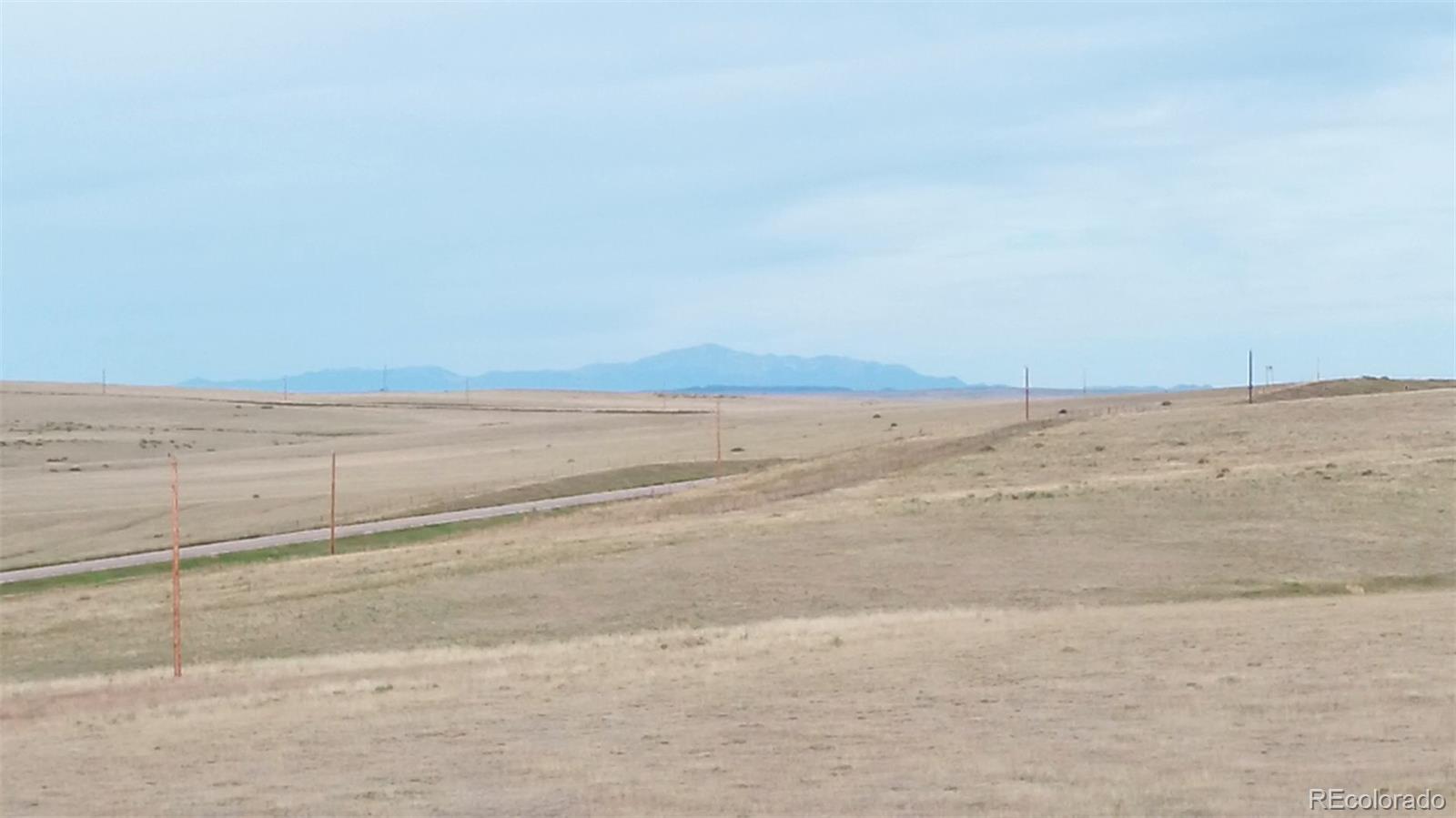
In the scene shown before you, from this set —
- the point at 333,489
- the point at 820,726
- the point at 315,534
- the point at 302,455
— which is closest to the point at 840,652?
the point at 820,726

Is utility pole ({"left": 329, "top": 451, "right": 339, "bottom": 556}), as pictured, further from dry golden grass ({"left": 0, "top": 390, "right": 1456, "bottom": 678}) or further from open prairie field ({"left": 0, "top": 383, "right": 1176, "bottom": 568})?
dry golden grass ({"left": 0, "top": 390, "right": 1456, "bottom": 678})

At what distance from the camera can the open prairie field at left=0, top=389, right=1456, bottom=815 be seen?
46.7 ft

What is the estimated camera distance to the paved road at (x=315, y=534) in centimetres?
5053

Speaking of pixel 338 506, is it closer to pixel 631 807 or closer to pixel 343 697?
pixel 343 697

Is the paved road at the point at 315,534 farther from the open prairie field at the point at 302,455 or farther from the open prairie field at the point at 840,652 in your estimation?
the open prairie field at the point at 840,652

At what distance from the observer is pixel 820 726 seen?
663 inches

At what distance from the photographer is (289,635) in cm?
3183

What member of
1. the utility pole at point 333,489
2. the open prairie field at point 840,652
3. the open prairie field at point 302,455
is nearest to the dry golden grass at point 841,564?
the open prairie field at point 840,652

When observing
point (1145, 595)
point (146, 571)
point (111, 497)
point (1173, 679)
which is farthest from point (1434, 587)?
point (111, 497)

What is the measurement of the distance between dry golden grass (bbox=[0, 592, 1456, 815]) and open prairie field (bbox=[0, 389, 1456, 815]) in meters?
0.07

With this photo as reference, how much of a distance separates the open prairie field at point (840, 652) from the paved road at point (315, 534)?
5.03m

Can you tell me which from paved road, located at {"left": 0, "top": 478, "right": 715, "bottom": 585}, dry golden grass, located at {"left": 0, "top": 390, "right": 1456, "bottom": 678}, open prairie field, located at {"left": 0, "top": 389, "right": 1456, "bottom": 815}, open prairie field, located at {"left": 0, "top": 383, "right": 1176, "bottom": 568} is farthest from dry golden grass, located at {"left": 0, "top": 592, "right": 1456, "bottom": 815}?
open prairie field, located at {"left": 0, "top": 383, "right": 1176, "bottom": 568}

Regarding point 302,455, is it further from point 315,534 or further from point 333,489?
point 333,489

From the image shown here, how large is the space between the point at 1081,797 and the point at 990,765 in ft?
5.12
